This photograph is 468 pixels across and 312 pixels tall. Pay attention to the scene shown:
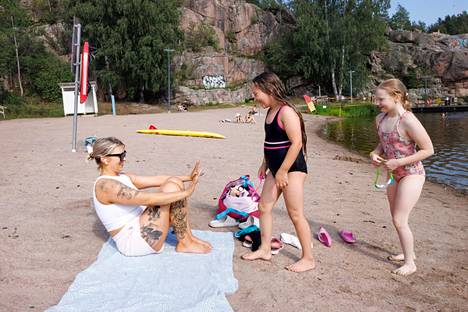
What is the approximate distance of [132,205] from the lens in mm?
4031

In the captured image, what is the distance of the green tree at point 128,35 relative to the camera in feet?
131

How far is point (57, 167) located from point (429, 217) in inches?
315

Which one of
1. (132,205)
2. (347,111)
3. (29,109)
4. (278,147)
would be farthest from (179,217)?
(347,111)

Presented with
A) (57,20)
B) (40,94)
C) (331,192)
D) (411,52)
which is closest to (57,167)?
(331,192)

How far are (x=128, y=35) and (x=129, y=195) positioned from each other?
40.4 metres

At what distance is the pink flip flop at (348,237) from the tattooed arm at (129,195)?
2.19m

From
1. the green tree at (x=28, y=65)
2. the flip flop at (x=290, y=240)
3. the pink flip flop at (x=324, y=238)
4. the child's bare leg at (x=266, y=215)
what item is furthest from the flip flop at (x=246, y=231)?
the green tree at (x=28, y=65)

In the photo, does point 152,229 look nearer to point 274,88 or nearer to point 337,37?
point 274,88

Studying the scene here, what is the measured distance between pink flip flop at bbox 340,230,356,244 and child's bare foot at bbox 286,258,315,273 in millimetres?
985

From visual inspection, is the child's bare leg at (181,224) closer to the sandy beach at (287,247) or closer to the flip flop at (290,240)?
the sandy beach at (287,247)

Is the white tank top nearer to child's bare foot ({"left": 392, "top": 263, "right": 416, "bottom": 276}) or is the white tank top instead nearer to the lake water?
child's bare foot ({"left": 392, "top": 263, "right": 416, "bottom": 276})

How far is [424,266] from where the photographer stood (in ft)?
14.2

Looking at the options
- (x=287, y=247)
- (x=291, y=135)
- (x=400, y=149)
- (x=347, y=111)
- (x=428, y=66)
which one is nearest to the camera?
(x=291, y=135)

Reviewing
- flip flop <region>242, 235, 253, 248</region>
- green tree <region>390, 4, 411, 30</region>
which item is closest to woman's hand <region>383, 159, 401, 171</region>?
flip flop <region>242, 235, 253, 248</region>
